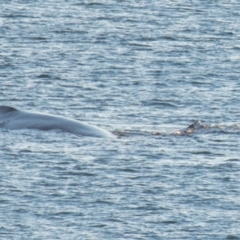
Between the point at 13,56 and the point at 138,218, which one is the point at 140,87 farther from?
the point at 138,218

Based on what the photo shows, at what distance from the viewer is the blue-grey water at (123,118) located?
29.0m

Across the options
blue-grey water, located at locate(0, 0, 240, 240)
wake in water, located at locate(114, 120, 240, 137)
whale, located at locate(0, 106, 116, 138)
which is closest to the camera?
blue-grey water, located at locate(0, 0, 240, 240)

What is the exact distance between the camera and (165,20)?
6138cm

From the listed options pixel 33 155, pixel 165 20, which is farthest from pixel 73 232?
pixel 165 20

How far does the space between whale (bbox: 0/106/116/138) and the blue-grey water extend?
303 mm

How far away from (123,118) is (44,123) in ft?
10.2

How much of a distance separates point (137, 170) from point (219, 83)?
1331 cm

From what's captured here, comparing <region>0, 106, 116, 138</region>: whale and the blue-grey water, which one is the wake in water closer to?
the blue-grey water

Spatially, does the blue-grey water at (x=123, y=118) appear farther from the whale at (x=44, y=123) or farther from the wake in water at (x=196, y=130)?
the whale at (x=44, y=123)

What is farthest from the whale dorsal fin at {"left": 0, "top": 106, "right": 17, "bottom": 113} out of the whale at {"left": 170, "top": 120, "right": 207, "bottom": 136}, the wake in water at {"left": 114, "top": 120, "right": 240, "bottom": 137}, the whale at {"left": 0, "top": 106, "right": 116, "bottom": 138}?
the whale at {"left": 170, "top": 120, "right": 207, "bottom": 136}

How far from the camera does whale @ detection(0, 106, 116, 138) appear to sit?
36031 mm

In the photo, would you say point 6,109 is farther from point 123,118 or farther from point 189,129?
point 189,129

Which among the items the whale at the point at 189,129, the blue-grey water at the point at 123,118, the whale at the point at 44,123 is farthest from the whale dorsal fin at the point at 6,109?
the whale at the point at 189,129

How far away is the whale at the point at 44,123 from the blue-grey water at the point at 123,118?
0.30 metres
